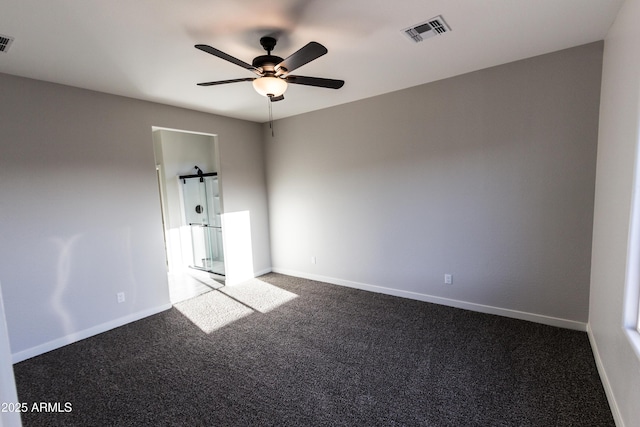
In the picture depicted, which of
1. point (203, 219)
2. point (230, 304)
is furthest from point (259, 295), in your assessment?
point (203, 219)

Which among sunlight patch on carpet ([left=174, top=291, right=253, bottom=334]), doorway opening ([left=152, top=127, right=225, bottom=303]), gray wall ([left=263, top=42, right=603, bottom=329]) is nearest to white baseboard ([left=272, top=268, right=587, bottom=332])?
gray wall ([left=263, top=42, right=603, bottom=329])

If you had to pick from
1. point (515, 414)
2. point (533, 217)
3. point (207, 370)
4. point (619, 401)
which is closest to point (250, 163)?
point (207, 370)

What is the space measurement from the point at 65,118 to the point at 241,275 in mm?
3018

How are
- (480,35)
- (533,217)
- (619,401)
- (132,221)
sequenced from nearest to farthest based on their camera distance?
(619,401), (480,35), (533,217), (132,221)

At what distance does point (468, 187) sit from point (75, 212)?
167 inches

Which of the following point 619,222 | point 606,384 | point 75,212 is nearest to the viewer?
point 619,222

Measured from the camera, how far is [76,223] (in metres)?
3.14

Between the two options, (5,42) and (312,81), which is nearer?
(5,42)

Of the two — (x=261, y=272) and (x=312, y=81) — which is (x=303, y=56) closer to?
(x=312, y=81)

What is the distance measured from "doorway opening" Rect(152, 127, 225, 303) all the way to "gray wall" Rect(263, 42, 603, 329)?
1967 millimetres

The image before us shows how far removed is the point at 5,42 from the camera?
87.2 inches

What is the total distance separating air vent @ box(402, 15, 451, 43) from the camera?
87.2 inches

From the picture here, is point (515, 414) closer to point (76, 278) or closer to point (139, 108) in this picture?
point (76, 278)

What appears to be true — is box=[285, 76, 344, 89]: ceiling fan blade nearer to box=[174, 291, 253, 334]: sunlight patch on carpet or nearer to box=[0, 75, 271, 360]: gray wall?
box=[0, 75, 271, 360]: gray wall
